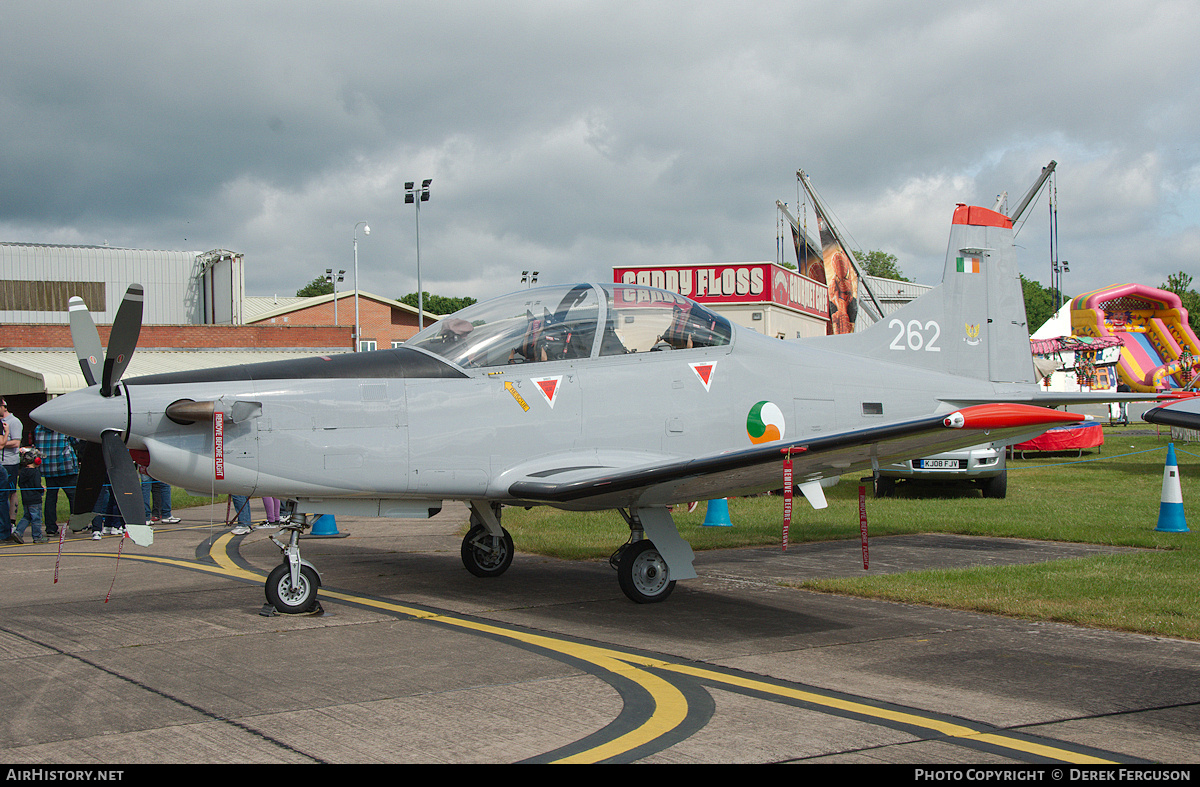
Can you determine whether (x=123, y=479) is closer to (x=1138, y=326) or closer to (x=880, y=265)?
(x=1138, y=326)

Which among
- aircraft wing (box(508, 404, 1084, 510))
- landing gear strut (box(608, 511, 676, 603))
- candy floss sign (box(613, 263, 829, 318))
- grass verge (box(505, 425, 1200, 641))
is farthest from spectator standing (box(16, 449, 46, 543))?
candy floss sign (box(613, 263, 829, 318))

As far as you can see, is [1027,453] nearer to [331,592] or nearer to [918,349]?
[918,349]

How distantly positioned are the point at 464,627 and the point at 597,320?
2666 millimetres

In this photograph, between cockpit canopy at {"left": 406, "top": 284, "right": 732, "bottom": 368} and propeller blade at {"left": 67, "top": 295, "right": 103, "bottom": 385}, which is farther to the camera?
cockpit canopy at {"left": 406, "top": 284, "right": 732, "bottom": 368}

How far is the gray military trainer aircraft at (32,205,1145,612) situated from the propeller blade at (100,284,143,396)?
16mm

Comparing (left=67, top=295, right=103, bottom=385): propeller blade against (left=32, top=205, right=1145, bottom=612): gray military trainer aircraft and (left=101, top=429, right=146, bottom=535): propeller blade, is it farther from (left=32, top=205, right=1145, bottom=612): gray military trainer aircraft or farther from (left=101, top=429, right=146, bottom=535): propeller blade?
(left=101, top=429, right=146, bottom=535): propeller blade

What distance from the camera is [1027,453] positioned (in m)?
24.2

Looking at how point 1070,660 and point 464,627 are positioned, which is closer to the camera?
point 1070,660

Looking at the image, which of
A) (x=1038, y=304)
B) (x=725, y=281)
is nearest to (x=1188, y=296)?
(x=1038, y=304)

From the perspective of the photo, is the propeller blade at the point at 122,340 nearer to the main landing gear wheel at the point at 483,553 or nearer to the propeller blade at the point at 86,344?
the propeller blade at the point at 86,344

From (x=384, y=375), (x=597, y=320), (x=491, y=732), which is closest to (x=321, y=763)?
(x=491, y=732)

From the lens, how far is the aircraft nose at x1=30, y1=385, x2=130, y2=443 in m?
6.40

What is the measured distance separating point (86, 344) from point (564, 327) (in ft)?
11.9

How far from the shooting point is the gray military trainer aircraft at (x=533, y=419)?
6.51 metres
